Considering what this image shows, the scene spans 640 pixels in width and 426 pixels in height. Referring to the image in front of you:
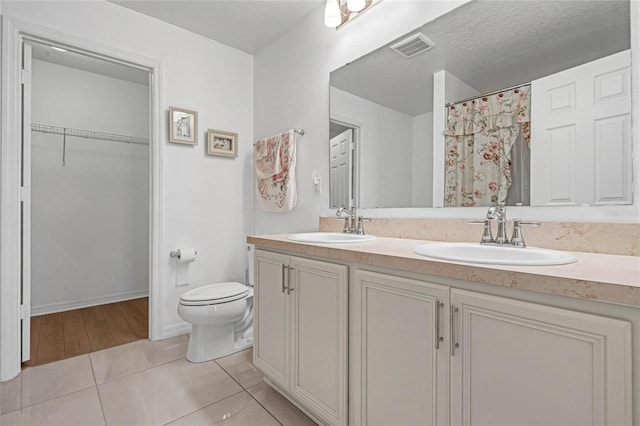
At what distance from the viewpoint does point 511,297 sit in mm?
780

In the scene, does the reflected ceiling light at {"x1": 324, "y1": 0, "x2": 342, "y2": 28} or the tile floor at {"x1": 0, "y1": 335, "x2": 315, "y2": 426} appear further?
the reflected ceiling light at {"x1": 324, "y1": 0, "x2": 342, "y2": 28}

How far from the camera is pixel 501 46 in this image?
4.33ft

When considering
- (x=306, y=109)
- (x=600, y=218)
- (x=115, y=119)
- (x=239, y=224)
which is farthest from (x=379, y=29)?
(x=115, y=119)

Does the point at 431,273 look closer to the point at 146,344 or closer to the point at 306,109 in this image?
the point at 306,109

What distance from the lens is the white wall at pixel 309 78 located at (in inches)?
69.0

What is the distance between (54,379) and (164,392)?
2.27 ft

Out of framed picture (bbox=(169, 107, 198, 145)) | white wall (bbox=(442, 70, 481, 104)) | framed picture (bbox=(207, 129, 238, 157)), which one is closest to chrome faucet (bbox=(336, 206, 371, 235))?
white wall (bbox=(442, 70, 481, 104))

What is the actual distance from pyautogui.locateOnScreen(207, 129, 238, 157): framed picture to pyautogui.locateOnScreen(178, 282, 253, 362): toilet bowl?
1.14 metres

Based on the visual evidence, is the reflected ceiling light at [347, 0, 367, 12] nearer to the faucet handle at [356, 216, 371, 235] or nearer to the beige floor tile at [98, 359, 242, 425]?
the faucet handle at [356, 216, 371, 235]

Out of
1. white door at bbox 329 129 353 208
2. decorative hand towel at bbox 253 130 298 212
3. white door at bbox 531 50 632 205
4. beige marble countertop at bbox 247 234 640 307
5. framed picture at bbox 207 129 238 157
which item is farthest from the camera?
framed picture at bbox 207 129 238 157

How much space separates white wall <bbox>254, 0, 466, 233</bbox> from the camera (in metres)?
1.75

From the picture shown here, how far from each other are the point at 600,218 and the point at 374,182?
3.35ft

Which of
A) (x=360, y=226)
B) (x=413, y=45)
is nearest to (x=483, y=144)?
(x=413, y=45)

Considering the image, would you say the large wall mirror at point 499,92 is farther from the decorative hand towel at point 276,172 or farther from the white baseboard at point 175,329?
the white baseboard at point 175,329
